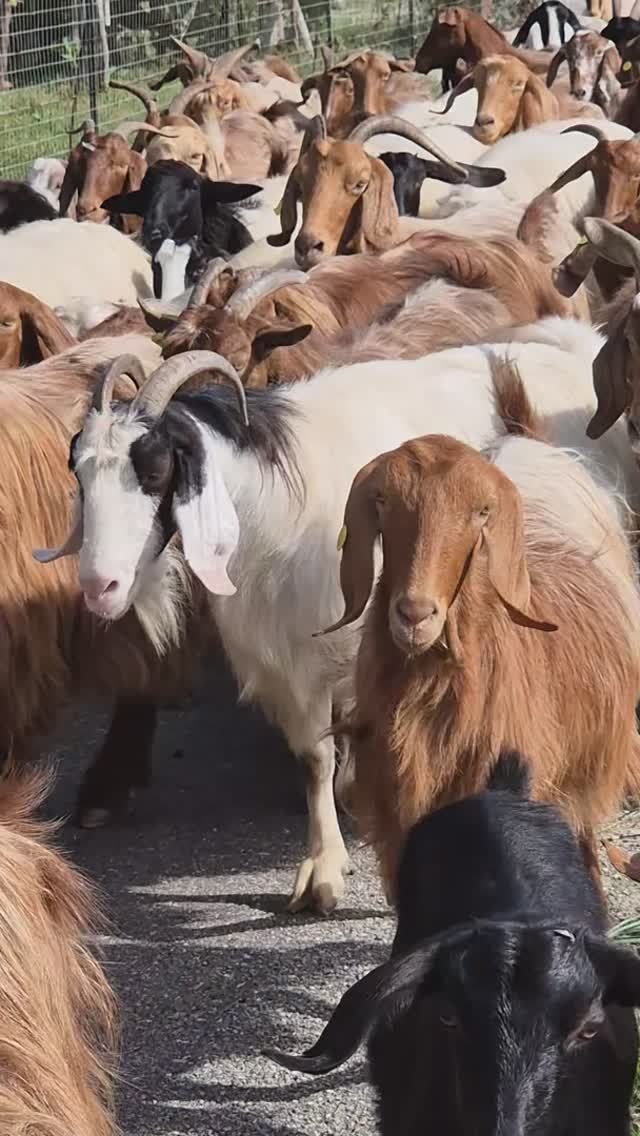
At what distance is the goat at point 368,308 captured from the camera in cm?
556

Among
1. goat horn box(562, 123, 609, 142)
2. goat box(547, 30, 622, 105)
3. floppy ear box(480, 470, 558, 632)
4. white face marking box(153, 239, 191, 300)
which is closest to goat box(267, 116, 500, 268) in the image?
white face marking box(153, 239, 191, 300)

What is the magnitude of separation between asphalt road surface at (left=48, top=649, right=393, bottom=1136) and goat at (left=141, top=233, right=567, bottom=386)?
4.48 feet

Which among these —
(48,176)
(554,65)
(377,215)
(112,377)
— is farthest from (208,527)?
(554,65)

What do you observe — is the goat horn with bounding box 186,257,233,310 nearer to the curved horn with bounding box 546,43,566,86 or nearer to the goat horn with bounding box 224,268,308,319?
the goat horn with bounding box 224,268,308,319

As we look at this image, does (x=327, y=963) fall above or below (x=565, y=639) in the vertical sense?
below

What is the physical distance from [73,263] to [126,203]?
88cm

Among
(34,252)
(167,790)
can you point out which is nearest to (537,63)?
(34,252)

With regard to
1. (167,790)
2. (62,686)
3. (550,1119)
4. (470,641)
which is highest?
(470,641)

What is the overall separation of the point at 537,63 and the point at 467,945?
1231 centimetres

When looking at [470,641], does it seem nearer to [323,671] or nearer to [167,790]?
[323,671]

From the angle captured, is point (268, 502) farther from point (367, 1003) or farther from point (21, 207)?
point (21, 207)

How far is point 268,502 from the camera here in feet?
15.1

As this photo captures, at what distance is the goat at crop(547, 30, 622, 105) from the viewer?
12.4m

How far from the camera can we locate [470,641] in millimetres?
3771
